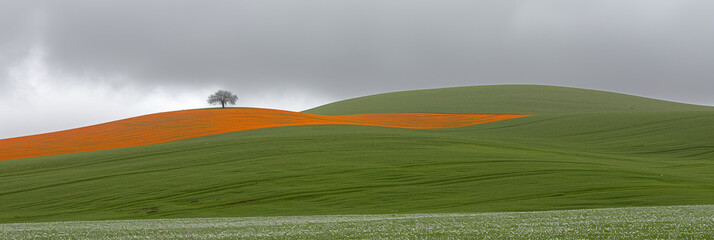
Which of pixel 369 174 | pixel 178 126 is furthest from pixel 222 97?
pixel 369 174

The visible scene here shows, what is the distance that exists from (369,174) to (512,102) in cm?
4770

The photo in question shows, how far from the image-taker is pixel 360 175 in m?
30.7

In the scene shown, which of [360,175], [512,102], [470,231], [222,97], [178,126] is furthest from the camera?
[222,97]

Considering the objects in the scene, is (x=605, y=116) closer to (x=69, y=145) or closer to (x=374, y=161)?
(x=374, y=161)

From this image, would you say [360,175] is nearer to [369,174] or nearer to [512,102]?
[369,174]

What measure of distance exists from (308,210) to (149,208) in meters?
7.60

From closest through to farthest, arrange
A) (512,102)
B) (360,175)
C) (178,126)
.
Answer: (360,175)
(178,126)
(512,102)

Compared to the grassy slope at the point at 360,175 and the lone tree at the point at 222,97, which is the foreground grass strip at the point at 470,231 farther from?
the lone tree at the point at 222,97

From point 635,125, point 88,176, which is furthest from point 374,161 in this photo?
point 635,125

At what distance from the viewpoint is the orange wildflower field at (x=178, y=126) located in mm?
48094

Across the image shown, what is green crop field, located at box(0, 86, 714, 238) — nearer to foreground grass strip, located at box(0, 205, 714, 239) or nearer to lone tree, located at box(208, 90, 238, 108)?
foreground grass strip, located at box(0, 205, 714, 239)

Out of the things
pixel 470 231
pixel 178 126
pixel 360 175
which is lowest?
pixel 360 175

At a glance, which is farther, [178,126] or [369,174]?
[178,126]

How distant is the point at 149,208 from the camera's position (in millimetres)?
26109
